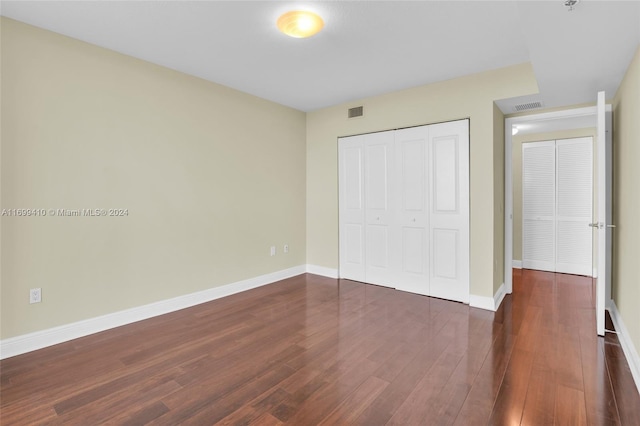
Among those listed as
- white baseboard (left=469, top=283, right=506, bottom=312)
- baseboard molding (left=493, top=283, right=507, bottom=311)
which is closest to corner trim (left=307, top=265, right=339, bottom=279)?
white baseboard (left=469, top=283, right=506, bottom=312)

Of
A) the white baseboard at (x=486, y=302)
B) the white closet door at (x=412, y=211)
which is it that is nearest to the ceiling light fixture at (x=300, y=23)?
the white closet door at (x=412, y=211)

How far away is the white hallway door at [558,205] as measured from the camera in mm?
5258

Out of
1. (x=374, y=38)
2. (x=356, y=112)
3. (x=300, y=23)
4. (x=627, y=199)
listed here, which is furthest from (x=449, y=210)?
(x=300, y=23)

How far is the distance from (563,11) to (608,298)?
3.29 meters

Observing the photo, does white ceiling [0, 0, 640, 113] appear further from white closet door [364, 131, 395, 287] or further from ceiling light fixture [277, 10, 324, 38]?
white closet door [364, 131, 395, 287]

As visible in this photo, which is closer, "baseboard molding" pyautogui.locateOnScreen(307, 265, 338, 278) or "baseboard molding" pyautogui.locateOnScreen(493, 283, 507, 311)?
"baseboard molding" pyautogui.locateOnScreen(493, 283, 507, 311)

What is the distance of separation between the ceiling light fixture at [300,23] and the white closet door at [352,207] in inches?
89.9

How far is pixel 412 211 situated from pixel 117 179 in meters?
3.40

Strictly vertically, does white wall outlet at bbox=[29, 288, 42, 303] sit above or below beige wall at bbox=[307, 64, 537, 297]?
below

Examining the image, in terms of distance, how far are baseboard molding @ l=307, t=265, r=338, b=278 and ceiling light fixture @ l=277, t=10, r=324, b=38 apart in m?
3.44

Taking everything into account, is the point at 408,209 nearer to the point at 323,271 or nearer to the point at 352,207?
the point at 352,207

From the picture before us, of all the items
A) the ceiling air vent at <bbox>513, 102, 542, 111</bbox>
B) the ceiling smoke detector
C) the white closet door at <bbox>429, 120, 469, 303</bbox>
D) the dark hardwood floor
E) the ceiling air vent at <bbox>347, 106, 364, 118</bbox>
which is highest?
the ceiling air vent at <bbox>347, 106, 364, 118</bbox>

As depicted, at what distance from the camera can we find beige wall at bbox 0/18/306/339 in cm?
265

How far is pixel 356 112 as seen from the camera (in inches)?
187
